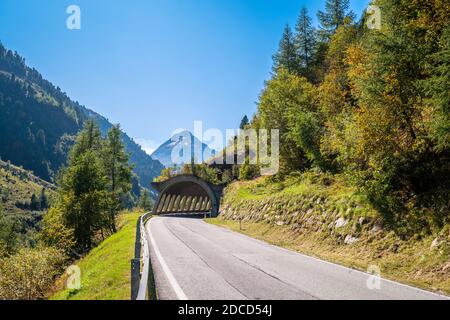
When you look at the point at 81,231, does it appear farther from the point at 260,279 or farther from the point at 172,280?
the point at 260,279

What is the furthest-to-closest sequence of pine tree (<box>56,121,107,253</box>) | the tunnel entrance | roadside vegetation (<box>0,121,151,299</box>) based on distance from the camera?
the tunnel entrance < pine tree (<box>56,121,107,253</box>) < roadside vegetation (<box>0,121,151,299</box>)

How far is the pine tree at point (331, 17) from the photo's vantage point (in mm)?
53750

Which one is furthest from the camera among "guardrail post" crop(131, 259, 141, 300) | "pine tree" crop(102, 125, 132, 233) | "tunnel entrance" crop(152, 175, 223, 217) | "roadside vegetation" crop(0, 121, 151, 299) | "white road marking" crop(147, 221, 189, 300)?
"tunnel entrance" crop(152, 175, 223, 217)

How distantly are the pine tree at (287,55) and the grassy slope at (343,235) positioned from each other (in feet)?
103

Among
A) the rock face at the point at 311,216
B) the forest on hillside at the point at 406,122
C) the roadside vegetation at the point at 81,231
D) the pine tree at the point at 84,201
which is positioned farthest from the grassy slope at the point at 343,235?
the pine tree at the point at 84,201

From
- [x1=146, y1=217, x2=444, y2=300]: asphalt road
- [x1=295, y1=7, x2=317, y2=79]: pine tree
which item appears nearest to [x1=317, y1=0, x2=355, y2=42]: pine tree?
[x1=295, y1=7, x2=317, y2=79]: pine tree

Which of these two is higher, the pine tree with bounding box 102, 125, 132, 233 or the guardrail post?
the pine tree with bounding box 102, 125, 132, 233

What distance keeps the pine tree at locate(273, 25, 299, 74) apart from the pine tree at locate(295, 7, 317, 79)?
0.88 metres

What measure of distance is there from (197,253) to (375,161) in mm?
9619

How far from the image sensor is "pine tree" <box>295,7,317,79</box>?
184ft

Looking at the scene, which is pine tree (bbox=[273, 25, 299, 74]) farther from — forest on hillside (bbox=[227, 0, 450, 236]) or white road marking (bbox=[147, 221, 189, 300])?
white road marking (bbox=[147, 221, 189, 300])

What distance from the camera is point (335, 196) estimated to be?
19922mm

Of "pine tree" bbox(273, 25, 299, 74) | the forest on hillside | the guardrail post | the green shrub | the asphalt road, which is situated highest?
"pine tree" bbox(273, 25, 299, 74)

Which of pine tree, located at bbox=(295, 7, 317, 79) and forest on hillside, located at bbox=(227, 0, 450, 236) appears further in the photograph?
pine tree, located at bbox=(295, 7, 317, 79)
